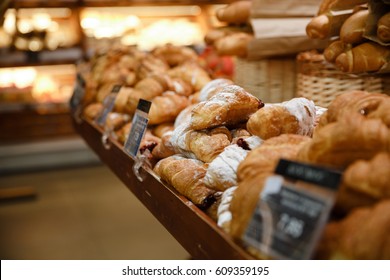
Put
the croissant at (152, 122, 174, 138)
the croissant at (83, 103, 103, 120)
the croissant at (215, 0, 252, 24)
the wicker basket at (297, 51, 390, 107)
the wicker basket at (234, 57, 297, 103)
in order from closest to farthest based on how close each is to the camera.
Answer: the wicker basket at (297, 51, 390, 107)
the croissant at (152, 122, 174, 138)
the wicker basket at (234, 57, 297, 103)
the croissant at (215, 0, 252, 24)
the croissant at (83, 103, 103, 120)

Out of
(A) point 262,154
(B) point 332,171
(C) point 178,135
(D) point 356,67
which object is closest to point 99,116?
(C) point 178,135

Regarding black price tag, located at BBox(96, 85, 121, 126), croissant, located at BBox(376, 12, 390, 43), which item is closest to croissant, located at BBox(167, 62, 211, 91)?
black price tag, located at BBox(96, 85, 121, 126)

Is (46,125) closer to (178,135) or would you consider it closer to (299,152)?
(178,135)

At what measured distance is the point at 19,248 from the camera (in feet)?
10.5

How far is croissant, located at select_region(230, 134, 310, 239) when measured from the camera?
863 mm

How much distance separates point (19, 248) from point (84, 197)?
3.25 ft

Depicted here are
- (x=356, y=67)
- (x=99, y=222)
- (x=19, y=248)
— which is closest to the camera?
(x=356, y=67)

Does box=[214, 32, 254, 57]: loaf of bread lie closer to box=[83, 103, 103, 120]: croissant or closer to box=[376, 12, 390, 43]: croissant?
box=[83, 103, 103, 120]: croissant

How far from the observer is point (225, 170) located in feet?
3.67

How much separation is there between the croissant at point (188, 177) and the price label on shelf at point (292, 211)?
0.39m

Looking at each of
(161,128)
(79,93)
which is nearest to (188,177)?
(161,128)

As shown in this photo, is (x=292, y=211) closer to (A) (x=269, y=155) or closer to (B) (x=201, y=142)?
(A) (x=269, y=155)

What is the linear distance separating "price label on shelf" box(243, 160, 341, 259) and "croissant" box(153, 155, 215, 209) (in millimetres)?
386

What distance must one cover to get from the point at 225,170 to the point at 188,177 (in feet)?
0.55
